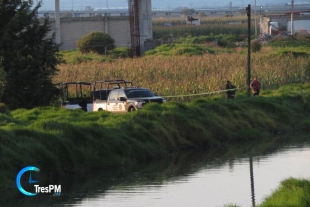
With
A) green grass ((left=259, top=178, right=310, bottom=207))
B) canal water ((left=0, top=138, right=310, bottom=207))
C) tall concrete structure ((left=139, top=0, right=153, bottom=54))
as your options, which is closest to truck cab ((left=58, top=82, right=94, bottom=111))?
canal water ((left=0, top=138, right=310, bottom=207))

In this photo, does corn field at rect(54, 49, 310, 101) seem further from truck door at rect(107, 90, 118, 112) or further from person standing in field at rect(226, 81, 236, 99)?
truck door at rect(107, 90, 118, 112)

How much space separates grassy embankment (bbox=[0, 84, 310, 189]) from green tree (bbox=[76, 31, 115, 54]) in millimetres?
31505

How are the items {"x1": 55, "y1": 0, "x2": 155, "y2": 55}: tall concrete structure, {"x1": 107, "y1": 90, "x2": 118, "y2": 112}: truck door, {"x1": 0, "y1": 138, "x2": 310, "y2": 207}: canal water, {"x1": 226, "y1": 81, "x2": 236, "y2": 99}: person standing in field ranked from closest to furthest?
{"x1": 0, "y1": 138, "x2": 310, "y2": 207}: canal water → {"x1": 107, "y1": 90, "x2": 118, "y2": 112}: truck door → {"x1": 226, "y1": 81, "x2": 236, "y2": 99}: person standing in field → {"x1": 55, "y1": 0, "x2": 155, "y2": 55}: tall concrete structure

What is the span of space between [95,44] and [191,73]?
2401 centimetres

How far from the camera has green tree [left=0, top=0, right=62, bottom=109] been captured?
31.3 metres

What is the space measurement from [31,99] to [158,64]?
14679 mm

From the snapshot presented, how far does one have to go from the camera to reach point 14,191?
19.3m

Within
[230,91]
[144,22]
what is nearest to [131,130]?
[230,91]

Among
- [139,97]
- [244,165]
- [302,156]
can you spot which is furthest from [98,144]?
[139,97]

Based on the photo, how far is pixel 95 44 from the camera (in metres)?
65.4

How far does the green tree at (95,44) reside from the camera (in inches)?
2579

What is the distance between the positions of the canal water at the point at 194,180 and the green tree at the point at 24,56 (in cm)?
813

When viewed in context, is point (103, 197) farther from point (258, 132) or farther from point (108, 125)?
point (258, 132)

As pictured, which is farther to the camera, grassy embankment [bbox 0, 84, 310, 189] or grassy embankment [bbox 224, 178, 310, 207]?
grassy embankment [bbox 0, 84, 310, 189]
